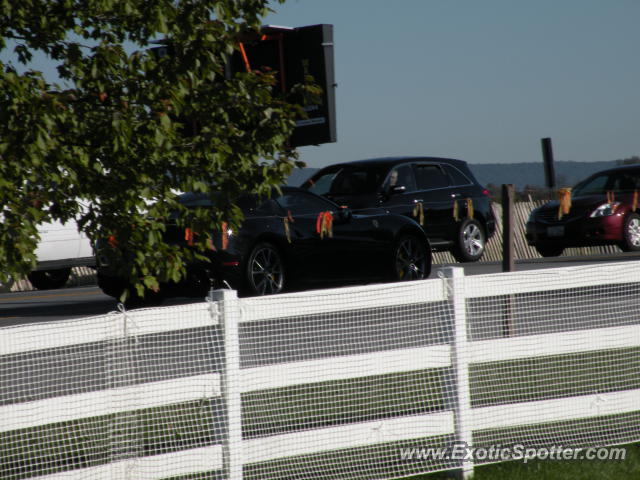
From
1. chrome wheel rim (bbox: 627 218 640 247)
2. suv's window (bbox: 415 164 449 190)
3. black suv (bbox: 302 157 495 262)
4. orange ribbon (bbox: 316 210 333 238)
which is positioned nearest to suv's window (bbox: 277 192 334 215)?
orange ribbon (bbox: 316 210 333 238)

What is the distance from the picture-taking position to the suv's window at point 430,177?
1705cm

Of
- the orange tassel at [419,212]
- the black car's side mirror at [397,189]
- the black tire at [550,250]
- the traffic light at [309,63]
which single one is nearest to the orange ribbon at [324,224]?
the traffic light at [309,63]

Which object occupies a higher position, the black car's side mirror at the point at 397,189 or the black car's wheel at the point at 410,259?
Answer: the black car's side mirror at the point at 397,189

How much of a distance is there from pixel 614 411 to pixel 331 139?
6.06m

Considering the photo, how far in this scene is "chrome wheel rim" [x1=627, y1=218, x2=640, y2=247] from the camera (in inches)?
781

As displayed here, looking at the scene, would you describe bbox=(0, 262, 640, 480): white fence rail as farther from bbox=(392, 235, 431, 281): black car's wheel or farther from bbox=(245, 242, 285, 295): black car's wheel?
bbox=(392, 235, 431, 281): black car's wheel

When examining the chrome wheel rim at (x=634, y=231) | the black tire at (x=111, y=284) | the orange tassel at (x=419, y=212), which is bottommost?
the black tire at (x=111, y=284)

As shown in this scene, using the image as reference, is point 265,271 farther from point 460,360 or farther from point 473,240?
point 473,240

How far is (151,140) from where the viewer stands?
5297 millimetres

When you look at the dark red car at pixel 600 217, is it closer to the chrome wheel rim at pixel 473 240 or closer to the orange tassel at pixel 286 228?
the chrome wheel rim at pixel 473 240

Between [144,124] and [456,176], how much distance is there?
12.9 metres

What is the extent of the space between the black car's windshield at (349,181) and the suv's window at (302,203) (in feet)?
10.2

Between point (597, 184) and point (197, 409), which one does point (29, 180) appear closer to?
point (197, 409)

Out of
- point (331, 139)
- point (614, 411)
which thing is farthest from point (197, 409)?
point (331, 139)
